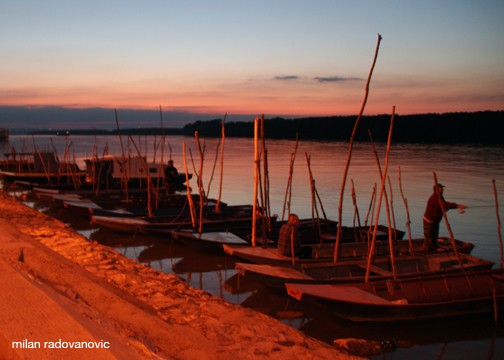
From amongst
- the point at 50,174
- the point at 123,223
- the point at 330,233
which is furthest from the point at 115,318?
the point at 50,174

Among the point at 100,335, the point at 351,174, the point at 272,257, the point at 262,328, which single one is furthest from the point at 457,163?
the point at 100,335

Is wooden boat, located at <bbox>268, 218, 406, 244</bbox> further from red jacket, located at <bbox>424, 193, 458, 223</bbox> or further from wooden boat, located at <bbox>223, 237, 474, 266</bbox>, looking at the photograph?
red jacket, located at <bbox>424, 193, 458, 223</bbox>

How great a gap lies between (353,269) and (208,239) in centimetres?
315

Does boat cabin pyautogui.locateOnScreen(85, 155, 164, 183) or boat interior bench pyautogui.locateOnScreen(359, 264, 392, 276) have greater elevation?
boat cabin pyautogui.locateOnScreen(85, 155, 164, 183)

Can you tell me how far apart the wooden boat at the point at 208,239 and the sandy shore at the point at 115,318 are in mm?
1794

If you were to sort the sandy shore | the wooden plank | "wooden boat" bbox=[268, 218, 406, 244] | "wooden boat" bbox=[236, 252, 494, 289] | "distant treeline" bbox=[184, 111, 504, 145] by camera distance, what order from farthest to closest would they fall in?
"distant treeline" bbox=[184, 111, 504, 145], "wooden boat" bbox=[268, 218, 406, 244], "wooden boat" bbox=[236, 252, 494, 289], the wooden plank, the sandy shore

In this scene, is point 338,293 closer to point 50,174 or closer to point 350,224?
point 350,224

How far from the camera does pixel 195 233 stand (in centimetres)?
1019

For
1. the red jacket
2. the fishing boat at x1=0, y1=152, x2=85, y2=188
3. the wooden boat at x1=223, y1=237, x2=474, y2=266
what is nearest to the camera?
the wooden boat at x1=223, y1=237, x2=474, y2=266

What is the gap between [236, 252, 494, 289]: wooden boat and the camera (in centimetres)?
697

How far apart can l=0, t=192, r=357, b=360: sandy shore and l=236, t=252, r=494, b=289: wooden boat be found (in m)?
0.82

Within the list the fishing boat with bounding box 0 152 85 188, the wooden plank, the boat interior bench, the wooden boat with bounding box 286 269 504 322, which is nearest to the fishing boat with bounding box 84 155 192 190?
the fishing boat with bounding box 0 152 85 188

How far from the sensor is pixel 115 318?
4.95m

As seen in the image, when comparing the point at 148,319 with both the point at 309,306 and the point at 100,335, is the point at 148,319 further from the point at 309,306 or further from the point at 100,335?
the point at 309,306
